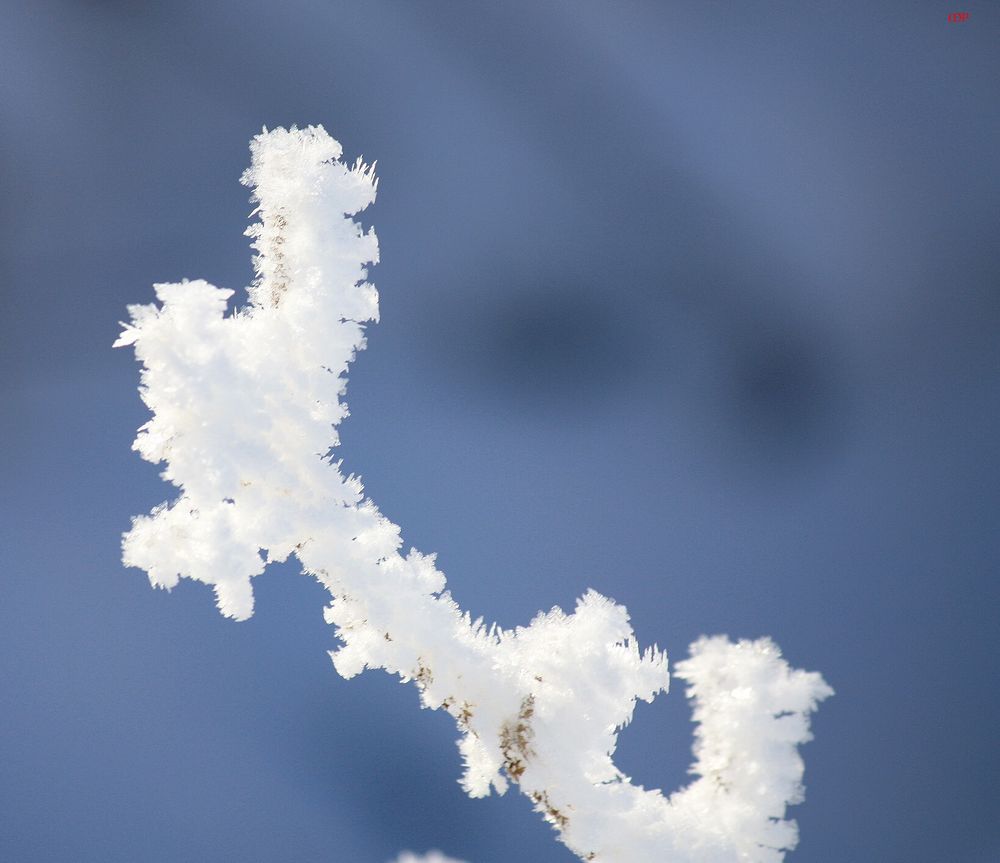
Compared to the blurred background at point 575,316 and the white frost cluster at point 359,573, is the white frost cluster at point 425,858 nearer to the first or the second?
the blurred background at point 575,316

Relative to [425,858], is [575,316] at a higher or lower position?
higher

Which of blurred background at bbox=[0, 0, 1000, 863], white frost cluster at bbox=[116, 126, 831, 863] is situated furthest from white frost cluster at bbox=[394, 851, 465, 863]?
white frost cluster at bbox=[116, 126, 831, 863]

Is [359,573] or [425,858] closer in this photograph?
[359,573]

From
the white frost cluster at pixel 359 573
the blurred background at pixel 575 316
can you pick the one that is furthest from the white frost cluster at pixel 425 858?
the white frost cluster at pixel 359 573

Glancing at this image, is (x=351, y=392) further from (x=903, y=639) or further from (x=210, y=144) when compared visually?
(x=903, y=639)

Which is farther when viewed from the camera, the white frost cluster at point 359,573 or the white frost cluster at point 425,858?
the white frost cluster at point 425,858

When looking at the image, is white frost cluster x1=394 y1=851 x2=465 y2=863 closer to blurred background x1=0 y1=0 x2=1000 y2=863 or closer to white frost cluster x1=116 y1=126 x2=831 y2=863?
A: blurred background x1=0 y1=0 x2=1000 y2=863

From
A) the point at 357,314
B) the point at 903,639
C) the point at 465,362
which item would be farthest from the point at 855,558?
the point at 357,314
